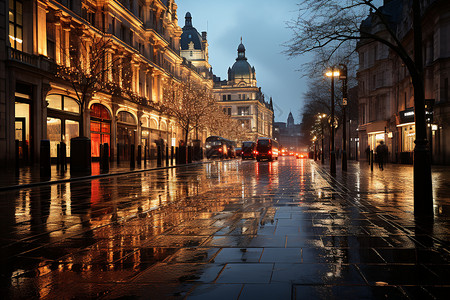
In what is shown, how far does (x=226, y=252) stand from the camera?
467 centimetres

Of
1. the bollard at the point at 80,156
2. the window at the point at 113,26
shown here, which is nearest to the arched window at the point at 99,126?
the window at the point at 113,26

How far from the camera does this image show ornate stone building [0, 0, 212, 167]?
25.1 meters

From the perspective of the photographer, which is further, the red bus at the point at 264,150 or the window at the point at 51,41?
the red bus at the point at 264,150

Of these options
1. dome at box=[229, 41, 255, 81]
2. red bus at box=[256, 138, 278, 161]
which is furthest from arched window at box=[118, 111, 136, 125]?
dome at box=[229, 41, 255, 81]

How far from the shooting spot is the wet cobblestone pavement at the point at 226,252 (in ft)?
11.3

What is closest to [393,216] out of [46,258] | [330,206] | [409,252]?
[330,206]

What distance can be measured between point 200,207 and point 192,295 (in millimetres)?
5324

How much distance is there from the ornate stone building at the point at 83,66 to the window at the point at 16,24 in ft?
0.20

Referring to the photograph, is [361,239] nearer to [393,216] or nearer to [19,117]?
[393,216]

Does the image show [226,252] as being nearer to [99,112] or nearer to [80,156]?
[80,156]

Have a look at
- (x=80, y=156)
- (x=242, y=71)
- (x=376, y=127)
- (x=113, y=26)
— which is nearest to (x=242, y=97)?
(x=242, y=71)

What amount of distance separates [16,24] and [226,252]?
2658 centimetres

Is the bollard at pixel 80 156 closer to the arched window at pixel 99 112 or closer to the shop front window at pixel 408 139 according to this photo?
the arched window at pixel 99 112

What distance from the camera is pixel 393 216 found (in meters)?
7.15
